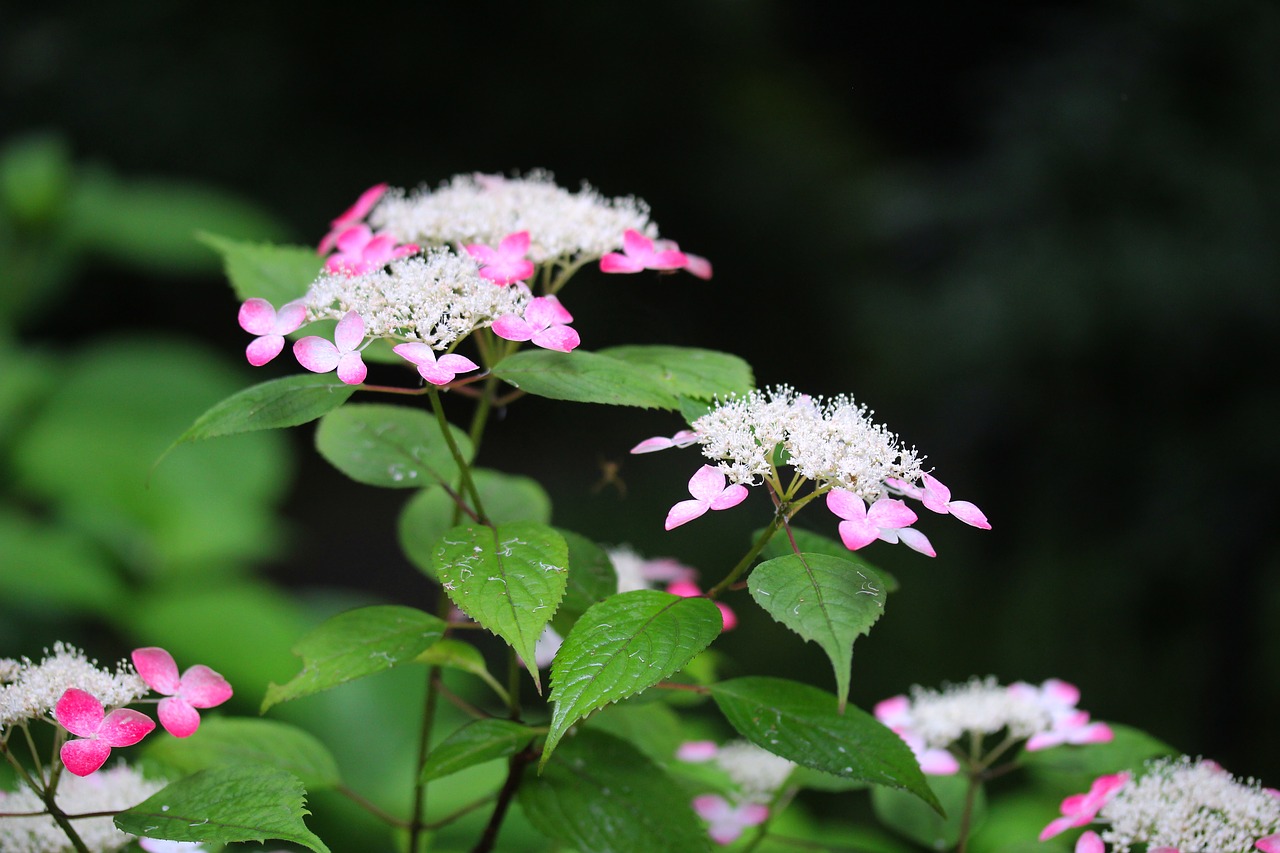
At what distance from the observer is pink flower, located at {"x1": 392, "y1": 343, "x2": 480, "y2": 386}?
0.46 metres

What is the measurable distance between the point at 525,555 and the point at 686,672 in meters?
0.23

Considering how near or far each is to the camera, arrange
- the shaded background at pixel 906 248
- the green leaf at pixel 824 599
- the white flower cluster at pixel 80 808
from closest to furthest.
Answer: the green leaf at pixel 824 599 → the white flower cluster at pixel 80 808 → the shaded background at pixel 906 248

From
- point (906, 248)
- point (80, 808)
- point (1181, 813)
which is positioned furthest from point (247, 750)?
point (906, 248)

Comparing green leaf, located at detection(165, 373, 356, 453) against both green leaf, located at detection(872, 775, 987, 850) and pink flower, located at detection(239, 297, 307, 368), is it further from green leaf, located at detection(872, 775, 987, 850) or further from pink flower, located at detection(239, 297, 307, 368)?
green leaf, located at detection(872, 775, 987, 850)

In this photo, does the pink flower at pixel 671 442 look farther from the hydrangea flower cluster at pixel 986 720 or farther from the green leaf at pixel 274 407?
the hydrangea flower cluster at pixel 986 720

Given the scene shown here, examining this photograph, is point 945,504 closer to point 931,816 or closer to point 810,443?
point 810,443

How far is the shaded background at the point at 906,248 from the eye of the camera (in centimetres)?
195

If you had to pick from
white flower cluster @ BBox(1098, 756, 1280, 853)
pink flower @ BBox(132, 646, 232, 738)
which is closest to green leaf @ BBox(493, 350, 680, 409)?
pink flower @ BBox(132, 646, 232, 738)

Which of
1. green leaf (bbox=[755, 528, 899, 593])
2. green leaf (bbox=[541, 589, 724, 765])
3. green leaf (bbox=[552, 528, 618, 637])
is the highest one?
green leaf (bbox=[755, 528, 899, 593])

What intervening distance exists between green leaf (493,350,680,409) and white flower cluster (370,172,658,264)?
78 mm

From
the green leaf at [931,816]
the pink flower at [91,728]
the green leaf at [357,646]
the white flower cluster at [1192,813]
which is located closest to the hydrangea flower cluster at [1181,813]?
the white flower cluster at [1192,813]

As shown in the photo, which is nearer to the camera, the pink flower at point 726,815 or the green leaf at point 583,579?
the green leaf at point 583,579

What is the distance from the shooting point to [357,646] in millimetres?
529

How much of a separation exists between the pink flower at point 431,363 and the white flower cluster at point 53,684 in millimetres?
208
